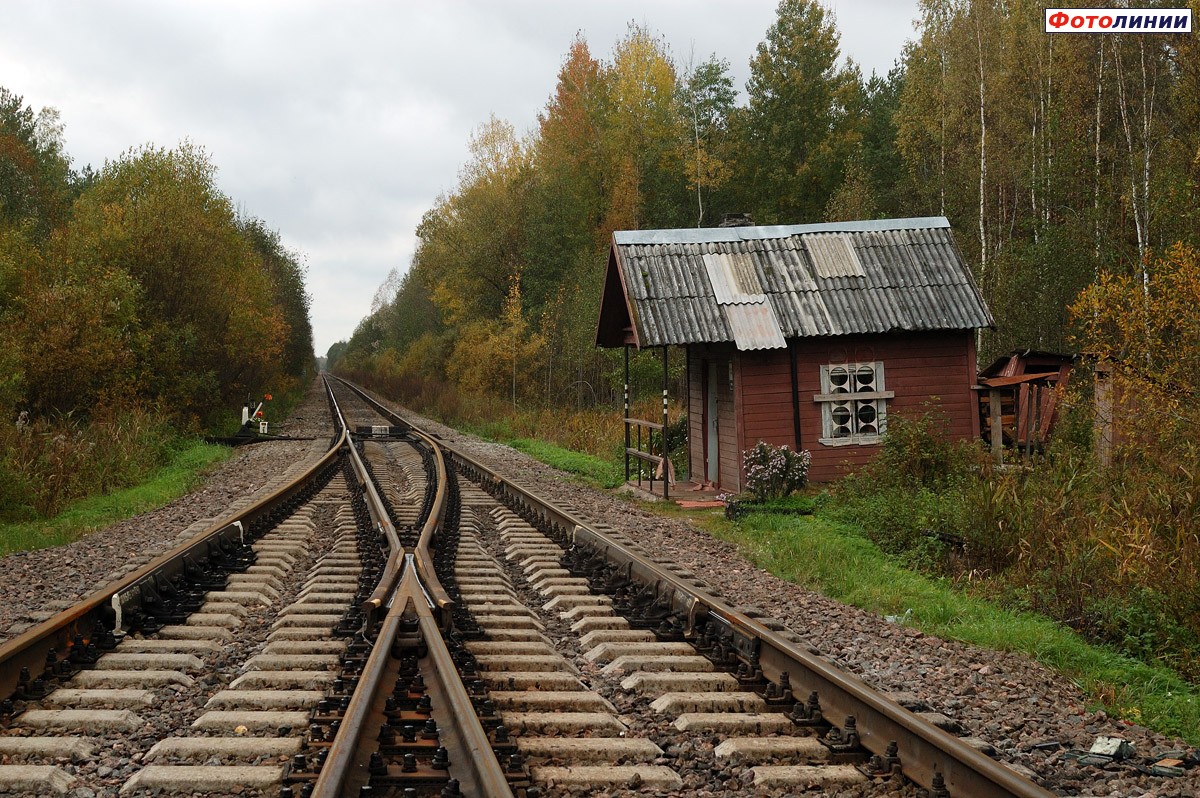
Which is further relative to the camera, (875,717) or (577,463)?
(577,463)

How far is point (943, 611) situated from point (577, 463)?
14.3 metres

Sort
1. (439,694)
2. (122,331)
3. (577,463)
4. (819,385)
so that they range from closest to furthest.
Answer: (439,694) < (819,385) < (577,463) < (122,331)

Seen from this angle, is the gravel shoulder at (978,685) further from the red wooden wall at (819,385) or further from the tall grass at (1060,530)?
→ the red wooden wall at (819,385)

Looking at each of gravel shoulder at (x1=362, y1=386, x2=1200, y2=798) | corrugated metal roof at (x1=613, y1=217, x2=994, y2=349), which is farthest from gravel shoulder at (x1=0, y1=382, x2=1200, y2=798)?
corrugated metal roof at (x1=613, y1=217, x2=994, y2=349)

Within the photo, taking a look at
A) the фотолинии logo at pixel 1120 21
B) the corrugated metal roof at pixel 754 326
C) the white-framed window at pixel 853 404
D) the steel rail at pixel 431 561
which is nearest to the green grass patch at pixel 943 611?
the corrugated metal roof at pixel 754 326

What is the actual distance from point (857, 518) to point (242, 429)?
22.6 metres

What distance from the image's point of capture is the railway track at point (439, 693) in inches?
157

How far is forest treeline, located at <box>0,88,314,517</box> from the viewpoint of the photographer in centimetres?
1714

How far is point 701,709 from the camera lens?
199 inches

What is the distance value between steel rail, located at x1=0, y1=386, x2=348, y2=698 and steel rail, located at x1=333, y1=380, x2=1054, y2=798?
11.5 feet

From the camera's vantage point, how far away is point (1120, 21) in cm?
2433

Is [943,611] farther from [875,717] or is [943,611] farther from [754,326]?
[754,326]

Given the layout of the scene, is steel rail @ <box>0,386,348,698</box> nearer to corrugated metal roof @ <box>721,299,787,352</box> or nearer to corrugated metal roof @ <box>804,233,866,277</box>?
corrugated metal roof @ <box>721,299,787,352</box>

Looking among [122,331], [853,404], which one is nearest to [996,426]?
[853,404]
